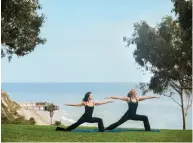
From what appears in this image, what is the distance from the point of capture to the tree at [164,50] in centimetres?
1007

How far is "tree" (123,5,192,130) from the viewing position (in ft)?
33.0

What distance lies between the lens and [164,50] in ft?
35.0

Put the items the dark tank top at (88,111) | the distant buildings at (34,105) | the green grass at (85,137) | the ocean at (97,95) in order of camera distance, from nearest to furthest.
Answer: the green grass at (85,137) < the dark tank top at (88,111) < the ocean at (97,95) < the distant buildings at (34,105)

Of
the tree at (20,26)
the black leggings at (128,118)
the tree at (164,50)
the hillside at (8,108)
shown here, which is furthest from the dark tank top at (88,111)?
the hillside at (8,108)

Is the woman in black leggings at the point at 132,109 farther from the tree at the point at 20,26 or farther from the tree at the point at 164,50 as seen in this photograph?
the tree at the point at 20,26

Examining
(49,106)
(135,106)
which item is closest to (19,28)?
(49,106)

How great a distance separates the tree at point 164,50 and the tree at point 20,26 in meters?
2.45

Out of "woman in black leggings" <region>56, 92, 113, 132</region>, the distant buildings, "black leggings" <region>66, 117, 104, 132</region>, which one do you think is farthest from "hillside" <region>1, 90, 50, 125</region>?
"woman in black leggings" <region>56, 92, 113, 132</region>

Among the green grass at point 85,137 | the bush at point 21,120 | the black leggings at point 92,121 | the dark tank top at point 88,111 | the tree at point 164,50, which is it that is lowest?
Answer: the bush at point 21,120

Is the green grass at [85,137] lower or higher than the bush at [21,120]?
higher

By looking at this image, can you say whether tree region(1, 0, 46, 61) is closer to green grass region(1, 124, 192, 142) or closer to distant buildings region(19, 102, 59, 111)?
distant buildings region(19, 102, 59, 111)

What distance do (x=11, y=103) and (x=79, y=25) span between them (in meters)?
5.24

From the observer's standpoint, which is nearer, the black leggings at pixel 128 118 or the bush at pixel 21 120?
the black leggings at pixel 128 118

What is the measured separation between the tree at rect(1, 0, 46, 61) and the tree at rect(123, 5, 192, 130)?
2450mm
